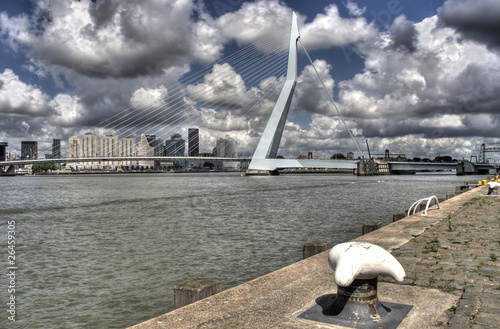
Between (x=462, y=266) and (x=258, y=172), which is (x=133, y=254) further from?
(x=258, y=172)

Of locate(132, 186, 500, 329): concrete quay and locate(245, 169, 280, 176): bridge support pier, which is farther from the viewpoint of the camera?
locate(245, 169, 280, 176): bridge support pier

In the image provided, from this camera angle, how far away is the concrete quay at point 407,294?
3.22m

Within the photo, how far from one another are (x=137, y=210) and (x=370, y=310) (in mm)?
17762

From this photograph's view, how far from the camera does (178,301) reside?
152 inches

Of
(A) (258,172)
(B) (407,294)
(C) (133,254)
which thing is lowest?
(C) (133,254)

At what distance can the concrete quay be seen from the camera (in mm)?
3217

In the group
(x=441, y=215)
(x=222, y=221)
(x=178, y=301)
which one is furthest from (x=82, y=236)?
(x=441, y=215)

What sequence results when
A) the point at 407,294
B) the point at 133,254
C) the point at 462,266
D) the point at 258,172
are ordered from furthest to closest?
the point at 258,172
the point at 133,254
the point at 462,266
the point at 407,294

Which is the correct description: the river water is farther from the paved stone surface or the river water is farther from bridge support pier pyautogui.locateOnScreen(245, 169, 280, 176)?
bridge support pier pyautogui.locateOnScreen(245, 169, 280, 176)

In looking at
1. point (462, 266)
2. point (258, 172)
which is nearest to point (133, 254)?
point (462, 266)

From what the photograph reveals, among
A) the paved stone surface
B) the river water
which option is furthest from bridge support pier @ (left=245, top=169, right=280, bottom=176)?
the paved stone surface

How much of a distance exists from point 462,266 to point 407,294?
150cm

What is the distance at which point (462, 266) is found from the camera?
16.1ft

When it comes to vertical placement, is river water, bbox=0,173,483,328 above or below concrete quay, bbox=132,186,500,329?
below
